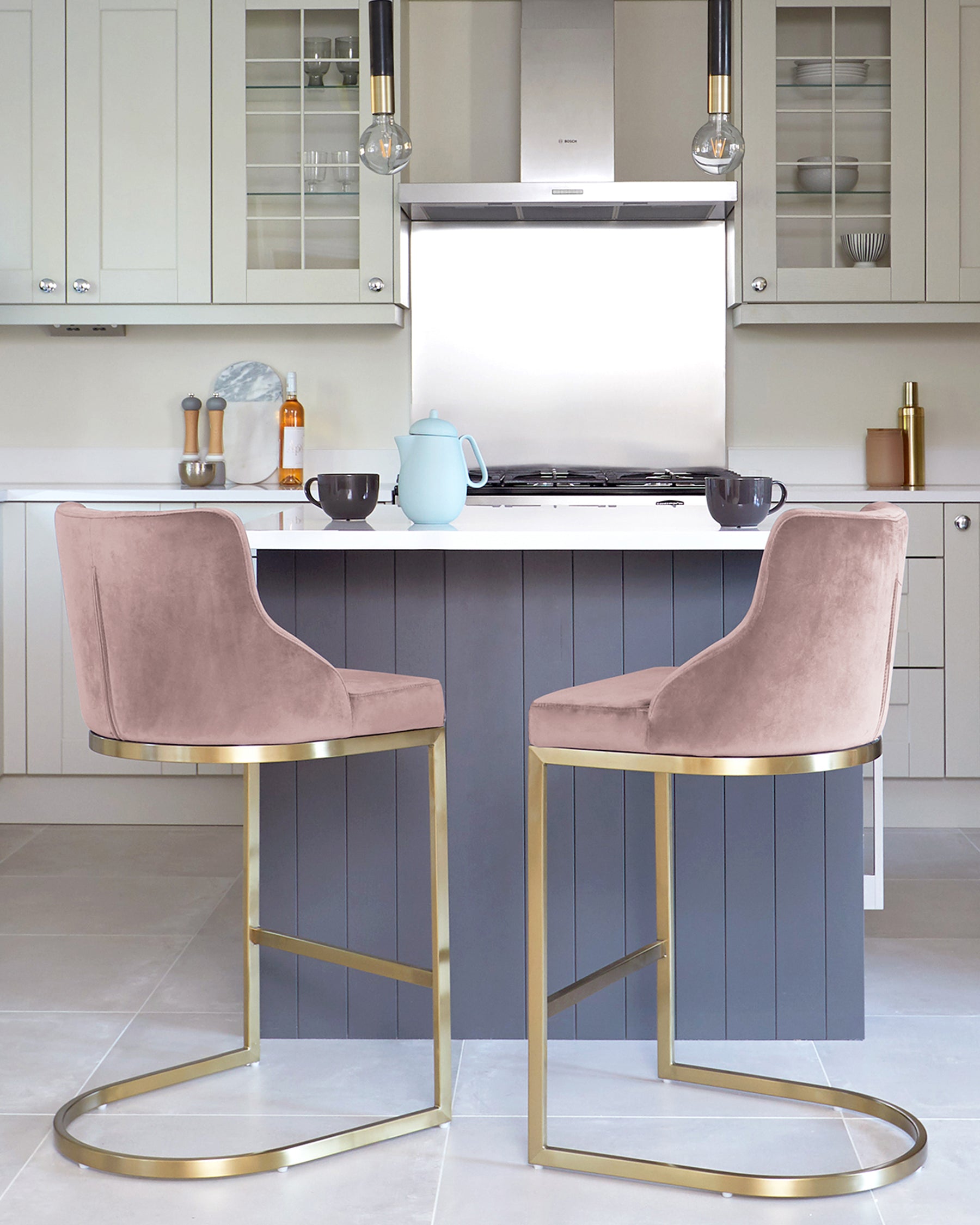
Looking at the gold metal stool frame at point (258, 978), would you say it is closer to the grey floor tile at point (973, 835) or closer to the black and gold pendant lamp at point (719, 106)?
the black and gold pendant lamp at point (719, 106)

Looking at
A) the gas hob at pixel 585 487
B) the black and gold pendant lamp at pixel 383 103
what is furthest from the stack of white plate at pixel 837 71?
the black and gold pendant lamp at pixel 383 103

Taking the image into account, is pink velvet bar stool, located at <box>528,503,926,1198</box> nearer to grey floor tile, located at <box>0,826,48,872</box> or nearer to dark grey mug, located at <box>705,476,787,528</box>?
dark grey mug, located at <box>705,476,787,528</box>

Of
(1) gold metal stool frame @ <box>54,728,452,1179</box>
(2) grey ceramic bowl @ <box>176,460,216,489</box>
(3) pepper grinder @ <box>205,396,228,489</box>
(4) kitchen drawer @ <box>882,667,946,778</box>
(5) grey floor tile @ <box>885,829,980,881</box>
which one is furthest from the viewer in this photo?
(3) pepper grinder @ <box>205,396,228,489</box>

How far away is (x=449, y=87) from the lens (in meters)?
4.00

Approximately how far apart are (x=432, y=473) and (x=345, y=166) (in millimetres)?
2087

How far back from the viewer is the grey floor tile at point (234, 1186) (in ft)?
5.16

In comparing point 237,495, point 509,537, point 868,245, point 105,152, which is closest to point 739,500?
point 509,537

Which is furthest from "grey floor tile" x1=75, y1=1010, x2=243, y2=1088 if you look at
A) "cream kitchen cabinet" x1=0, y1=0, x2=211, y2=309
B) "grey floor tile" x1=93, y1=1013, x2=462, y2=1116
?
"cream kitchen cabinet" x1=0, y1=0, x2=211, y2=309

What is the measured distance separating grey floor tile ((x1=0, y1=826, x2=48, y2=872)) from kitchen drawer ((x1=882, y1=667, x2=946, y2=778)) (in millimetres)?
2393

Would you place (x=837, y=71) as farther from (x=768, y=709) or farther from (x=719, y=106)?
(x=768, y=709)

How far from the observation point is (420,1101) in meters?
1.89

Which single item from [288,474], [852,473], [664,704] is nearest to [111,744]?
[664,704]

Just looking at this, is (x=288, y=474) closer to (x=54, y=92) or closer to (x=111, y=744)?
(x=54, y=92)

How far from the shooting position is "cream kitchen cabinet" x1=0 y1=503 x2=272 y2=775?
351 centimetres
